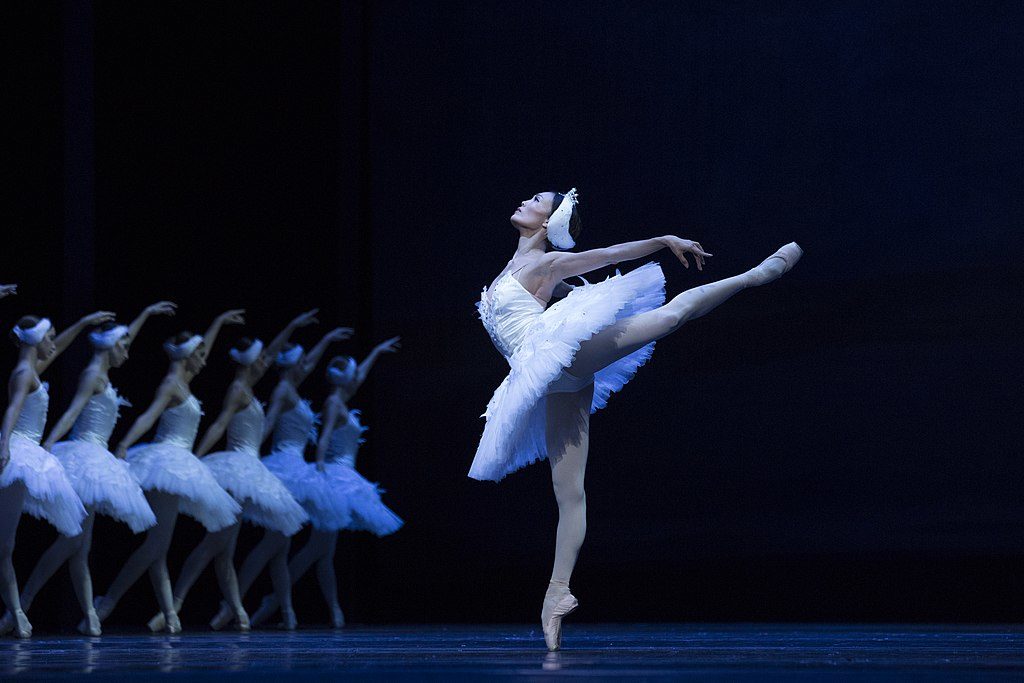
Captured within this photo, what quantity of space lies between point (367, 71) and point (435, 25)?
1.63 feet

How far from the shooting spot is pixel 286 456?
21.8ft

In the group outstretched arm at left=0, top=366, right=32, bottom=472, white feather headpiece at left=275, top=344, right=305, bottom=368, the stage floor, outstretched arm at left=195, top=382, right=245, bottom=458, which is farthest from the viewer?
white feather headpiece at left=275, top=344, right=305, bottom=368

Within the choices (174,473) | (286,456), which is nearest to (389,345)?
(286,456)

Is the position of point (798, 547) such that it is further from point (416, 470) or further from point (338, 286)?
point (338, 286)

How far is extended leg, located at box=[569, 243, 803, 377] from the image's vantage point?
3.62 metres

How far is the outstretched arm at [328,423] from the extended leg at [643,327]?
3.06 meters

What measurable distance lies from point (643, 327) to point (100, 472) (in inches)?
107

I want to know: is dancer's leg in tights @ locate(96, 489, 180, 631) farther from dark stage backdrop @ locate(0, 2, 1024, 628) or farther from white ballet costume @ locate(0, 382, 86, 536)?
dark stage backdrop @ locate(0, 2, 1024, 628)

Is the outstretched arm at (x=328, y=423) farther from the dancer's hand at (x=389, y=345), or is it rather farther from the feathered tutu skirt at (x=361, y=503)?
the dancer's hand at (x=389, y=345)

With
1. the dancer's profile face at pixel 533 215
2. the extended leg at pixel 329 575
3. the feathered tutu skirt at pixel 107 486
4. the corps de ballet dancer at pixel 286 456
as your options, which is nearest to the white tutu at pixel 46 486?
the feathered tutu skirt at pixel 107 486

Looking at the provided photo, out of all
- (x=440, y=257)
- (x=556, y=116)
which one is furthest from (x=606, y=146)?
(x=440, y=257)

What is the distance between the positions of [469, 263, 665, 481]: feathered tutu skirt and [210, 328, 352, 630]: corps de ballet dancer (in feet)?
8.97

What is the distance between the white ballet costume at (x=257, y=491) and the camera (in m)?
6.04

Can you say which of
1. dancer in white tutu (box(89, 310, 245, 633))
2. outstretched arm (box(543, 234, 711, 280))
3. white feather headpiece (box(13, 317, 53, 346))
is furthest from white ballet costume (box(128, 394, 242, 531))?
outstretched arm (box(543, 234, 711, 280))
